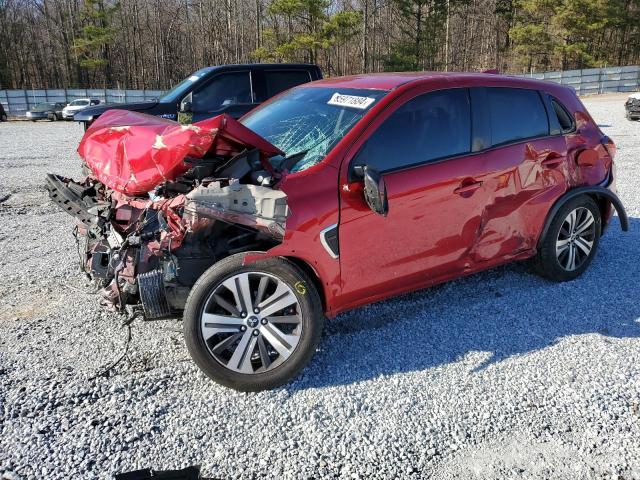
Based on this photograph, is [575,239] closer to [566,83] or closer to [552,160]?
[552,160]

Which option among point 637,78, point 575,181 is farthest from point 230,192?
point 637,78

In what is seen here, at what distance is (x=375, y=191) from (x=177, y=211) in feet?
3.74

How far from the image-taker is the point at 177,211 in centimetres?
303

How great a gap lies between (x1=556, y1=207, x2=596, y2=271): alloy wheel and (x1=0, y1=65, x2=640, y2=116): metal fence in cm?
3849

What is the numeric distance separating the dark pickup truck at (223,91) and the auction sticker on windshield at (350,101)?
230 inches

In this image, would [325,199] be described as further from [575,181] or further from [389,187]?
[575,181]

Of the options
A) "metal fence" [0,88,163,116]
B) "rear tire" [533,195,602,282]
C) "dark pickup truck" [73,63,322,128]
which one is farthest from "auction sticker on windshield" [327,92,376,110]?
"metal fence" [0,88,163,116]

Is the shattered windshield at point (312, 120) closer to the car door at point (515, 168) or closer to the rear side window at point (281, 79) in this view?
the car door at point (515, 168)

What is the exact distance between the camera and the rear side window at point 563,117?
4.41 m

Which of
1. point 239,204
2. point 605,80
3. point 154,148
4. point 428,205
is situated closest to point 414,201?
point 428,205

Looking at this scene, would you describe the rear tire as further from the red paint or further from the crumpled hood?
the crumpled hood

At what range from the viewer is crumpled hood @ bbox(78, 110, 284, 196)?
313cm

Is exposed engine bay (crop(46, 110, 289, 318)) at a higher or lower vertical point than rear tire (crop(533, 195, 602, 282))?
higher

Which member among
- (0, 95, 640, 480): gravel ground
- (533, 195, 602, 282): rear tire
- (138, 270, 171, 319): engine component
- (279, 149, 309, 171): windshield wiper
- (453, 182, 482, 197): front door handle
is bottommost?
(0, 95, 640, 480): gravel ground
